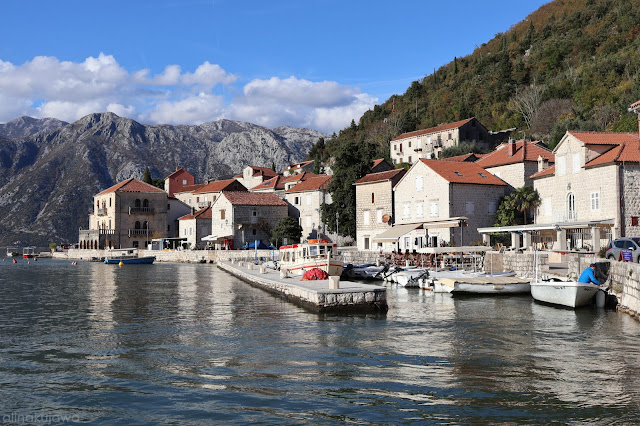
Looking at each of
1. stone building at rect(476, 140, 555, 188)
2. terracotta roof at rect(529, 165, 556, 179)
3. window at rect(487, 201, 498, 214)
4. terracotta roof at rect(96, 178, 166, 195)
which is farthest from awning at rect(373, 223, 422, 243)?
terracotta roof at rect(96, 178, 166, 195)

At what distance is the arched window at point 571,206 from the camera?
39.8 metres

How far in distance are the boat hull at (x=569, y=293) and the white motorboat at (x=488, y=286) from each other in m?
4.29

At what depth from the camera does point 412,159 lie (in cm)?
8894

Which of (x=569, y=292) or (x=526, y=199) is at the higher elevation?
(x=526, y=199)

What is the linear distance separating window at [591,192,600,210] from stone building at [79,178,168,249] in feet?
213

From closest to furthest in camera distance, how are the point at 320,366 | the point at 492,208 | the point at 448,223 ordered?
the point at 320,366 → the point at 448,223 → the point at 492,208

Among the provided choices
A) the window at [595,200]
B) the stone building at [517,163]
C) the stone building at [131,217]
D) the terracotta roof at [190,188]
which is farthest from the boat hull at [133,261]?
the window at [595,200]

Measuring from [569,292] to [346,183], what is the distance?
138ft

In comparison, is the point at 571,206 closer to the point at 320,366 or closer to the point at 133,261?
the point at 320,366

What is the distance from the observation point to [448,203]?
150 ft

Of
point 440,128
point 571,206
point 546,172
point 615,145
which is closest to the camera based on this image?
point 615,145

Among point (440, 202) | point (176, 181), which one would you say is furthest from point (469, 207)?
point (176, 181)

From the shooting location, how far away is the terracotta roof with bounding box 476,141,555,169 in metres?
48.0

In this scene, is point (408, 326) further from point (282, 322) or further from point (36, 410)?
point (36, 410)
